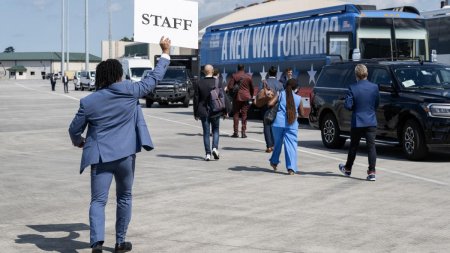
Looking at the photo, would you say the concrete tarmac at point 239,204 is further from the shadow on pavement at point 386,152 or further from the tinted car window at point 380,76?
the tinted car window at point 380,76

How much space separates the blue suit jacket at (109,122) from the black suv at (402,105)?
7.95 meters

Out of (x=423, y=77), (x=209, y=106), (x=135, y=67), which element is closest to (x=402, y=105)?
(x=423, y=77)

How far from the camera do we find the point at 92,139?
257 inches

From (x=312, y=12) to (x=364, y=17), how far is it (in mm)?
2599

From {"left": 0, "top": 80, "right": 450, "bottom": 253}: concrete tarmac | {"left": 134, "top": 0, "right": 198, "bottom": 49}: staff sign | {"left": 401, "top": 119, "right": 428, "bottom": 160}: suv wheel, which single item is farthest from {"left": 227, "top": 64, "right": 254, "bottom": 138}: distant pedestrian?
{"left": 134, "top": 0, "right": 198, "bottom": 49}: staff sign

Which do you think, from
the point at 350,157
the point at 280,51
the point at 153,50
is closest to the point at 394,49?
the point at 280,51

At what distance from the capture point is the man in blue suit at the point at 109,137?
6477 mm

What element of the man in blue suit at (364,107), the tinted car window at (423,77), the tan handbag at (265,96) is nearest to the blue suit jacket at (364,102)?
the man in blue suit at (364,107)

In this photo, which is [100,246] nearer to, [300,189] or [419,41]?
[300,189]

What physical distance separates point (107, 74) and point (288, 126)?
5.94 m

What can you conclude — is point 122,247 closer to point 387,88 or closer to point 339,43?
point 387,88

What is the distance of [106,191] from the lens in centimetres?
659

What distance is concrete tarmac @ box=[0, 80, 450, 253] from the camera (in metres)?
7.10

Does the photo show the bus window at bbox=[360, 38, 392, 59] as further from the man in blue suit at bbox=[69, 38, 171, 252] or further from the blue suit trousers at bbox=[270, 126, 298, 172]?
the man in blue suit at bbox=[69, 38, 171, 252]
